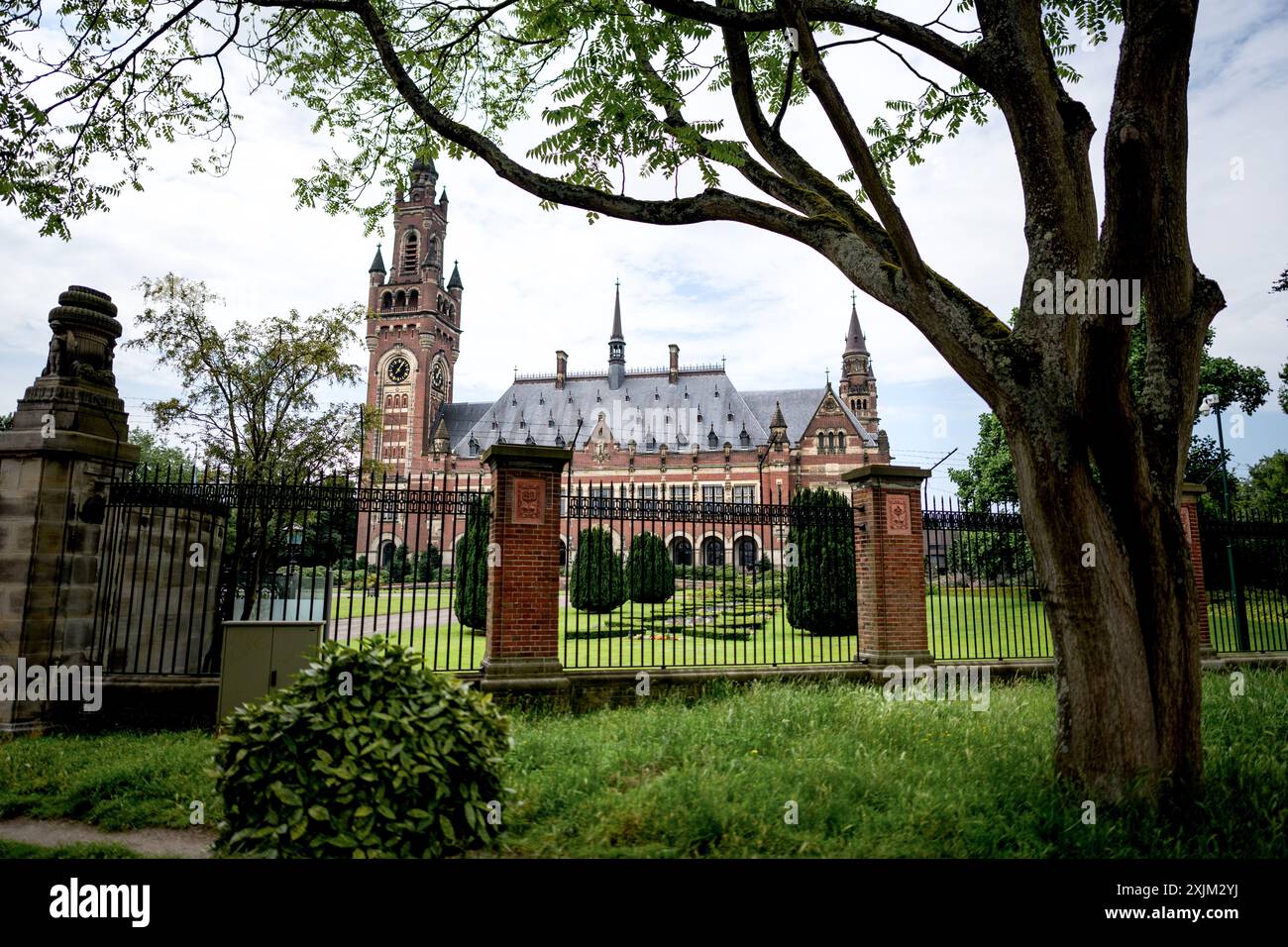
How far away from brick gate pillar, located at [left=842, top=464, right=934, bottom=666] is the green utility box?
6.71m

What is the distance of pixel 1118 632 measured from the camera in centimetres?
469

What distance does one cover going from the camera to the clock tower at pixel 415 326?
186ft

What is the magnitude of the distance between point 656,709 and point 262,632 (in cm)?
419

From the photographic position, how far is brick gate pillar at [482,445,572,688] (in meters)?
7.88

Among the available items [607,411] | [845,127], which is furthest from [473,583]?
[607,411]

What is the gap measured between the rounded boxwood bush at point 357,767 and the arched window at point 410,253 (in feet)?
200

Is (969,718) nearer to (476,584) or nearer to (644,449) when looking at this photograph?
(476,584)

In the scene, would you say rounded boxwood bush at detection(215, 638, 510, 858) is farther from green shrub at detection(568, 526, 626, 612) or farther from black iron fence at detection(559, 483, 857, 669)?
green shrub at detection(568, 526, 626, 612)

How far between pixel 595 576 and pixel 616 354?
40263 mm

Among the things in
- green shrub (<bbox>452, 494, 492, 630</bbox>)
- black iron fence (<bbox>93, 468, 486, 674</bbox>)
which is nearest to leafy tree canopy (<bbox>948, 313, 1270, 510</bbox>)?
green shrub (<bbox>452, 494, 492, 630</bbox>)

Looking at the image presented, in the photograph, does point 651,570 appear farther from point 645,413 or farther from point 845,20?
point 645,413

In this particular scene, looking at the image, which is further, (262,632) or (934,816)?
(262,632)

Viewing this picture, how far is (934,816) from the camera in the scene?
14.9ft
